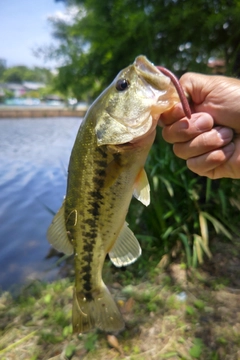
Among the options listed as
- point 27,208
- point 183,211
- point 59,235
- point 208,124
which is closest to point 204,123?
point 208,124

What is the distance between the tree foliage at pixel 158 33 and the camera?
405cm

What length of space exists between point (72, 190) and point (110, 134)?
41 centimetres

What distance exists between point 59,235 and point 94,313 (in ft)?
1.97

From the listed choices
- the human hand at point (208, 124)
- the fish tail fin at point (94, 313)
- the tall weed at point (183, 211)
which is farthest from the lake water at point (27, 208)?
the human hand at point (208, 124)

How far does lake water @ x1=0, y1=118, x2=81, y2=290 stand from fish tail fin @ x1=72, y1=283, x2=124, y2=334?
2.25 m

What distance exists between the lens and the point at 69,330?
2.92 meters

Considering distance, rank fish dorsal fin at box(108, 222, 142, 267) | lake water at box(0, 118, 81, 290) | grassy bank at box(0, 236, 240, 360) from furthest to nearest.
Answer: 1. lake water at box(0, 118, 81, 290)
2. grassy bank at box(0, 236, 240, 360)
3. fish dorsal fin at box(108, 222, 142, 267)

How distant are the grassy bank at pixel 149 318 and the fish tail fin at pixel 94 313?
741 mm

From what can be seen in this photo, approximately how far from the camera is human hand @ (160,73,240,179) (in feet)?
5.66

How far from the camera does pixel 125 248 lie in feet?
6.31

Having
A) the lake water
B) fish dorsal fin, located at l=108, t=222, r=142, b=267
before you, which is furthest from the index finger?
the lake water

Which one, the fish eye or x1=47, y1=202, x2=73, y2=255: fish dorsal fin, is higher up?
the fish eye

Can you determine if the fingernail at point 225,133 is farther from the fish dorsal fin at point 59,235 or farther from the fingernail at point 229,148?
the fish dorsal fin at point 59,235

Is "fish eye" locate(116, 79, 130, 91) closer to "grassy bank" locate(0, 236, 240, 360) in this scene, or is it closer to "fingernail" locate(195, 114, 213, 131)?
"fingernail" locate(195, 114, 213, 131)
